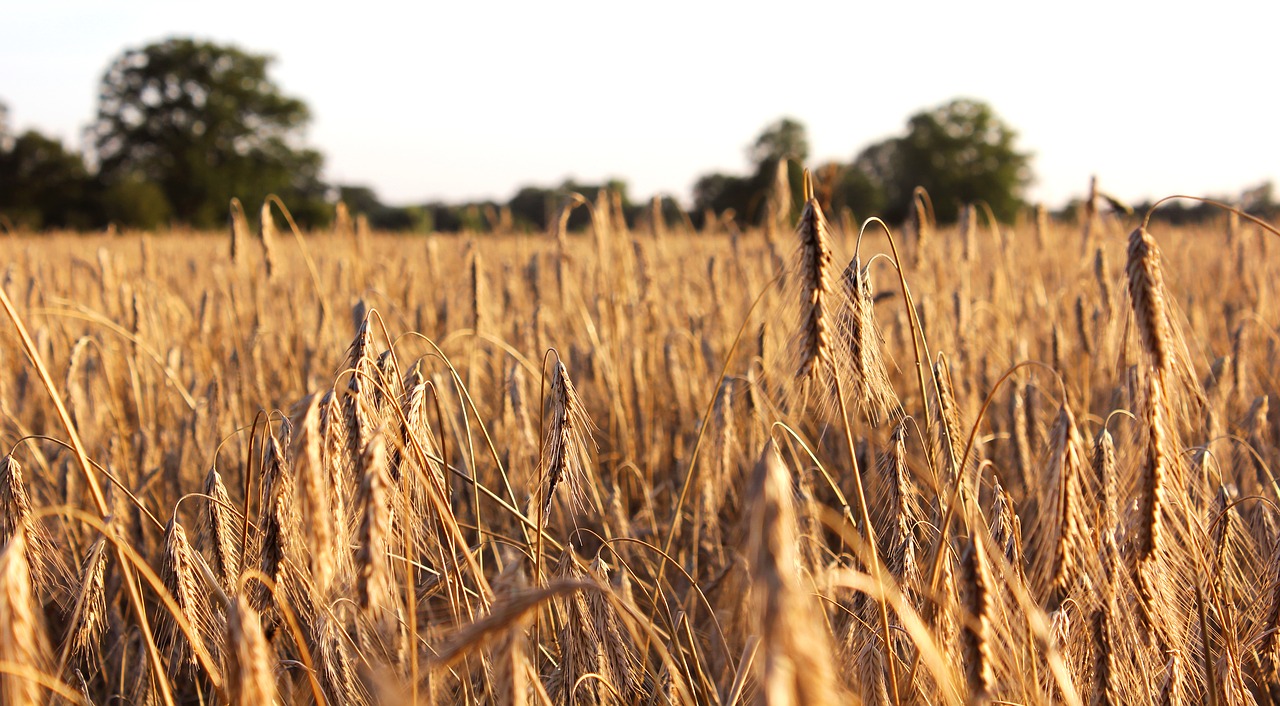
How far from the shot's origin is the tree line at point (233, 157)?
97.0 ft

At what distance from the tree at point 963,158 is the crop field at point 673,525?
34.8 meters

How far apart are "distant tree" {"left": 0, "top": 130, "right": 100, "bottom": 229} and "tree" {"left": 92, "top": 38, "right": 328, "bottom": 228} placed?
1.42 meters

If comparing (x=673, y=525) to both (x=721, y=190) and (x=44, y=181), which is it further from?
(x=44, y=181)

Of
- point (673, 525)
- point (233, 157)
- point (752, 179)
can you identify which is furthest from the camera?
point (233, 157)

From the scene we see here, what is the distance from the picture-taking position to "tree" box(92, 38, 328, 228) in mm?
31703

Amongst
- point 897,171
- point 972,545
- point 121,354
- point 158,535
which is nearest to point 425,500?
point 972,545

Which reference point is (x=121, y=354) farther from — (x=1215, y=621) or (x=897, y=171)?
(x=897, y=171)

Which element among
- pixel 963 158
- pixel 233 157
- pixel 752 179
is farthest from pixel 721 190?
pixel 233 157

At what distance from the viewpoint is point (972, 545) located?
35.9 inches

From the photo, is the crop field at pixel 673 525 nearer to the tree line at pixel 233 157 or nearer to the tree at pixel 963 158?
the tree line at pixel 233 157

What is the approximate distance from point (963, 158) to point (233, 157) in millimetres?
31458

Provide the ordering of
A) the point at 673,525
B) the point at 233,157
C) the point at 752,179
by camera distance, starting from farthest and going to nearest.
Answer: the point at 233,157 → the point at 752,179 → the point at 673,525

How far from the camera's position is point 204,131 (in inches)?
1294

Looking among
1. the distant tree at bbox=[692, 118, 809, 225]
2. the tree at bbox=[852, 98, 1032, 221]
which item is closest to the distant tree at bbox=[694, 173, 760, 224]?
the distant tree at bbox=[692, 118, 809, 225]
